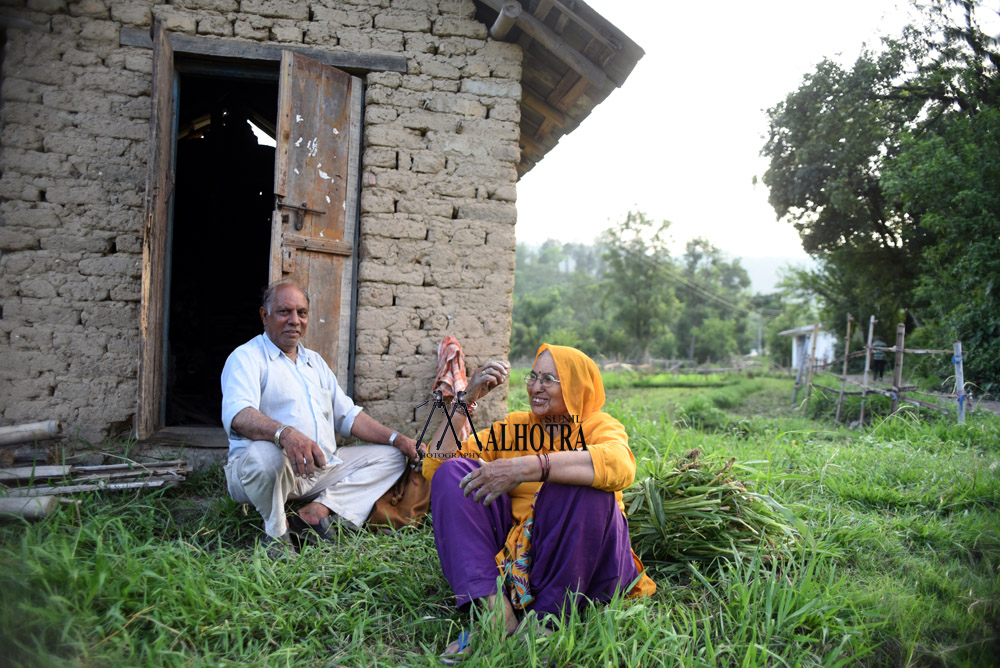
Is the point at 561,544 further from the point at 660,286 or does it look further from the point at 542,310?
the point at 660,286

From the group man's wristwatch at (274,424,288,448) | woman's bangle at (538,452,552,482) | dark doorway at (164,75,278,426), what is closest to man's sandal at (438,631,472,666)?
woman's bangle at (538,452,552,482)

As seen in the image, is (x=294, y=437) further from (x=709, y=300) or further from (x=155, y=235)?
(x=709, y=300)

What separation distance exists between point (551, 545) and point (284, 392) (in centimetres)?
171

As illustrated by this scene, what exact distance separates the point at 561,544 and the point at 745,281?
5336 cm

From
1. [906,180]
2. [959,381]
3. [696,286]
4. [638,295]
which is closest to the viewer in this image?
[959,381]

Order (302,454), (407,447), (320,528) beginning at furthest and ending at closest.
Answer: (407,447) → (320,528) → (302,454)

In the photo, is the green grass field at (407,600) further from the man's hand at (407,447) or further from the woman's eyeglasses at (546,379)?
the woman's eyeglasses at (546,379)

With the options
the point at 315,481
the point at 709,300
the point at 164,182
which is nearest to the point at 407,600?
the point at 315,481

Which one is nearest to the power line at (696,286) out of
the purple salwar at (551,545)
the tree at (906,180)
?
the tree at (906,180)

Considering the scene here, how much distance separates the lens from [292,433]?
275 cm

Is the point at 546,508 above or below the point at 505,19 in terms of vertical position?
below

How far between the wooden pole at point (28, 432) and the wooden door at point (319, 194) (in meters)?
1.59

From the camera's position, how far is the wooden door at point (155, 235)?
11.5 feet

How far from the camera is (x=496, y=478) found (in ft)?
7.00
